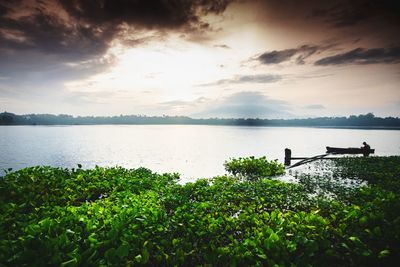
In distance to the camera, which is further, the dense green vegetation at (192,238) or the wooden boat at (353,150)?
the wooden boat at (353,150)

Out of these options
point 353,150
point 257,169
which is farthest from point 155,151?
point 353,150

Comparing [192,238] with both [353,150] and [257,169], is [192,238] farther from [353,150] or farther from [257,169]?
[353,150]

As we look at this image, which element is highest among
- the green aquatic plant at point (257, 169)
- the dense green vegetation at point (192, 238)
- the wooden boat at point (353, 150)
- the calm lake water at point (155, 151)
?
the dense green vegetation at point (192, 238)

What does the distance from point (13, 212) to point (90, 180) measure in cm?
520

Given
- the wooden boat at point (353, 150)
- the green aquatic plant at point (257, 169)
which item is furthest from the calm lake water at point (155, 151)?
the wooden boat at point (353, 150)

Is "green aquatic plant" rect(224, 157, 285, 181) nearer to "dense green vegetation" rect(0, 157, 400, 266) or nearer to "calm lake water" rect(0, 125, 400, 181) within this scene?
"calm lake water" rect(0, 125, 400, 181)

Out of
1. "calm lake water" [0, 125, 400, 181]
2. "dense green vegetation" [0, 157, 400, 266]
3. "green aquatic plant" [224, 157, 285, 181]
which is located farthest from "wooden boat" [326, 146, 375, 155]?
"dense green vegetation" [0, 157, 400, 266]

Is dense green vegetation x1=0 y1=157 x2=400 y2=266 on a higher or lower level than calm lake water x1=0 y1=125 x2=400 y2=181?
higher

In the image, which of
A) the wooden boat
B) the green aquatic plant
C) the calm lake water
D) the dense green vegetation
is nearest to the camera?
the dense green vegetation

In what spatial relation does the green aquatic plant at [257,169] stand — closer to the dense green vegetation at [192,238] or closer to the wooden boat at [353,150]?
the dense green vegetation at [192,238]

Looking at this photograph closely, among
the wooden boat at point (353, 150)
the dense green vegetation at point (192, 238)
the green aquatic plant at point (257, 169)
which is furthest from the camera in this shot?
the wooden boat at point (353, 150)

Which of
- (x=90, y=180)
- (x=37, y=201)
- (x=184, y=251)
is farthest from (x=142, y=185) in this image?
(x=184, y=251)

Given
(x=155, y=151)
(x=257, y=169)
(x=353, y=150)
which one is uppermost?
(x=353, y=150)

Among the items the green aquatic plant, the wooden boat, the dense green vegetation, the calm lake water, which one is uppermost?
the dense green vegetation
